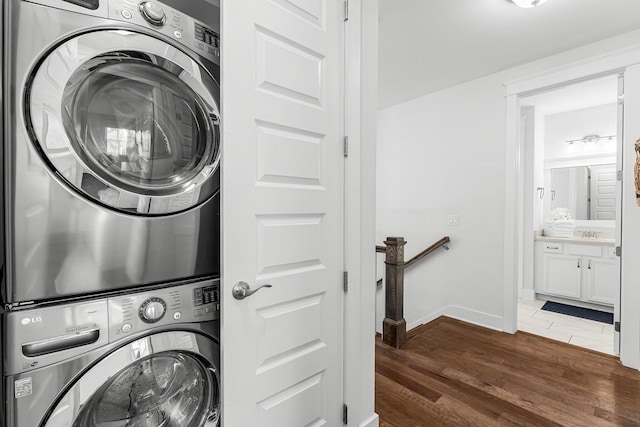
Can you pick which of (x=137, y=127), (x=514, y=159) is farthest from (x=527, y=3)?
(x=137, y=127)

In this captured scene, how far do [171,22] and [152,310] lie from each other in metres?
0.89

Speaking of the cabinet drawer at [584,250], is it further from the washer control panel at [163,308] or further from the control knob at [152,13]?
the control knob at [152,13]

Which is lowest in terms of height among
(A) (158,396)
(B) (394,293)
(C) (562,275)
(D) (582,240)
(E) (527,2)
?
(C) (562,275)

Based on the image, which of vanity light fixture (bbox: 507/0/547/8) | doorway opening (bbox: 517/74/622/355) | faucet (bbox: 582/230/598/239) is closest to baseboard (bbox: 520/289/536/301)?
doorway opening (bbox: 517/74/622/355)

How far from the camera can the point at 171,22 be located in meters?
0.95

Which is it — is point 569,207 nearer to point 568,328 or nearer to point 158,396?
point 568,328

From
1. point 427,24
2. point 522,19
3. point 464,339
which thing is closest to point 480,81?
point 522,19

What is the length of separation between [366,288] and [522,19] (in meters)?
2.31

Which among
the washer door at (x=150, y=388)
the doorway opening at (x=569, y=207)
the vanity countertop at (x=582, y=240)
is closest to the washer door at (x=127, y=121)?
the washer door at (x=150, y=388)

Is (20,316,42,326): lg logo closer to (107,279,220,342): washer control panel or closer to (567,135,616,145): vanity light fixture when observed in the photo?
(107,279,220,342): washer control panel

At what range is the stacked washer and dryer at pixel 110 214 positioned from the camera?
2.33 feet

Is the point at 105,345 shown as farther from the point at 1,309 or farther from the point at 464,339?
the point at 464,339

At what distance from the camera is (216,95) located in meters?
1.07

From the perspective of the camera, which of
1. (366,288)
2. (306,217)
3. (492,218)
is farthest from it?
(492,218)
